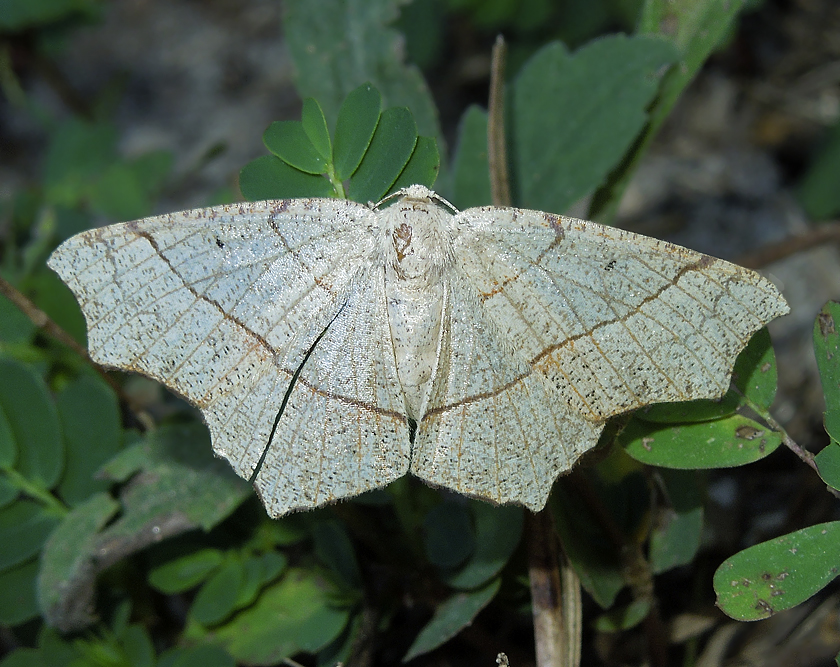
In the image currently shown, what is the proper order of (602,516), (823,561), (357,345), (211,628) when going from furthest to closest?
(211,628) → (602,516) → (357,345) → (823,561)

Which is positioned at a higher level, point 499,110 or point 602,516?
point 499,110

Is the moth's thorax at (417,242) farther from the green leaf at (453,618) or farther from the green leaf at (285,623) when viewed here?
the green leaf at (285,623)

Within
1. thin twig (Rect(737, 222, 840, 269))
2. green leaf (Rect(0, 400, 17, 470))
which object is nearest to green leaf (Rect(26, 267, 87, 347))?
green leaf (Rect(0, 400, 17, 470))

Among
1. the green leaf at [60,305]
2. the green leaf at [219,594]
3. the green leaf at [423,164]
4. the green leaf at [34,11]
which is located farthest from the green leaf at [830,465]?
the green leaf at [34,11]

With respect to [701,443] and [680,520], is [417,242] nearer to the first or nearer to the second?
[701,443]

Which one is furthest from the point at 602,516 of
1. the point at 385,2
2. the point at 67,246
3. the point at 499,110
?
the point at 385,2

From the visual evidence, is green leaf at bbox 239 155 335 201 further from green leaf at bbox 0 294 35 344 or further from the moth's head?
green leaf at bbox 0 294 35 344

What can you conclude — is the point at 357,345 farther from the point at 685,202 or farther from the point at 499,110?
the point at 685,202

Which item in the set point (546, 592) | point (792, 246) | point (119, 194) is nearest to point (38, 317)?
point (119, 194)
